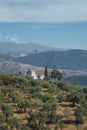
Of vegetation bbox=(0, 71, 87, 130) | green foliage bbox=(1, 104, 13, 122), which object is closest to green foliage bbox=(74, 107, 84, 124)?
vegetation bbox=(0, 71, 87, 130)

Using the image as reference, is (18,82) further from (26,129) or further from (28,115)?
(26,129)

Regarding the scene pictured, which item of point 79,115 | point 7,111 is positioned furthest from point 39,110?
point 79,115

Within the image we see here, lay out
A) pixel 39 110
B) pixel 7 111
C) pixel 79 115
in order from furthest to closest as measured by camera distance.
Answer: pixel 39 110
pixel 79 115
pixel 7 111

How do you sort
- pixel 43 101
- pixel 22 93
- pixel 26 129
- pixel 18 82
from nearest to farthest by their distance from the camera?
pixel 26 129, pixel 43 101, pixel 22 93, pixel 18 82

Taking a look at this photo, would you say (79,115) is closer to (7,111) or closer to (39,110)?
(39,110)

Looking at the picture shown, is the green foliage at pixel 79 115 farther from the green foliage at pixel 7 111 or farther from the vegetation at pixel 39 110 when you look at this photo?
the green foliage at pixel 7 111

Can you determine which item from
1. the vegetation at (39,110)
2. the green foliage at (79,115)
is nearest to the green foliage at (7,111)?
the vegetation at (39,110)

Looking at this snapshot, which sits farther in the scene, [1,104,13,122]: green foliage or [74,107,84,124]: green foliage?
[74,107,84,124]: green foliage

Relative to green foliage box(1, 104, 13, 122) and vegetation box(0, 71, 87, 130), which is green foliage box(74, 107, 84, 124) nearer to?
vegetation box(0, 71, 87, 130)

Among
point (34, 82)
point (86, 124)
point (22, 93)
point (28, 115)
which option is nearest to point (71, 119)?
point (86, 124)

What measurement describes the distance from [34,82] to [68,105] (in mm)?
25091

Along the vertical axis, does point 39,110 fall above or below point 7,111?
below

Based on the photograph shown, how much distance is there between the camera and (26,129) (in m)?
70.7

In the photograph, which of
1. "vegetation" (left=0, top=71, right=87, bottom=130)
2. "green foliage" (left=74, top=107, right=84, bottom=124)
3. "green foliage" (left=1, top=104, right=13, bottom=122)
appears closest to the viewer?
"vegetation" (left=0, top=71, right=87, bottom=130)
